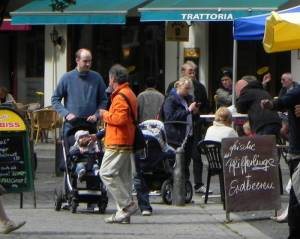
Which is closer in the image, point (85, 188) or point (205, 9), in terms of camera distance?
point (85, 188)

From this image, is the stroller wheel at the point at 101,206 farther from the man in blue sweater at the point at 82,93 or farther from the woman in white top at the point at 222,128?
the woman in white top at the point at 222,128

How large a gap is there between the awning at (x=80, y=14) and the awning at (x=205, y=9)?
2.36 feet

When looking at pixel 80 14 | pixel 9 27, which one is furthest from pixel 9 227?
pixel 9 27

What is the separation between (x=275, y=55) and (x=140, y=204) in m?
11.7

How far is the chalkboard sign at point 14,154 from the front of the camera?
44.1 feet

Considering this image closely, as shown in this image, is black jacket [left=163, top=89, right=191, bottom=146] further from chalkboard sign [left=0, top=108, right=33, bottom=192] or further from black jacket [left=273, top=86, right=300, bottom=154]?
black jacket [left=273, top=86, right=300, bottom=154]

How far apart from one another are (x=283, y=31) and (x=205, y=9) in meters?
10.3

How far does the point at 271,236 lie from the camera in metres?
11.8

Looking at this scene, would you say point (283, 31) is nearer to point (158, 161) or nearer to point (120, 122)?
point (120, 122)

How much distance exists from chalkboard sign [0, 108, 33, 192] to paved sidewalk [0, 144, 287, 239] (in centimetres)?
35

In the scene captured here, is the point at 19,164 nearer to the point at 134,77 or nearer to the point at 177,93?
the point at 177,93

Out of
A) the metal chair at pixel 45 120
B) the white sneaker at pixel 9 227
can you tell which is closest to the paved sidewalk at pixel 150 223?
the white sneaker at pixel 9 227

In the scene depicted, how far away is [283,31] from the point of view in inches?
459

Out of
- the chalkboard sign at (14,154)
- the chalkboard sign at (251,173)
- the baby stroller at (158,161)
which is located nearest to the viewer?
the chalkboard sign at (251,173)
